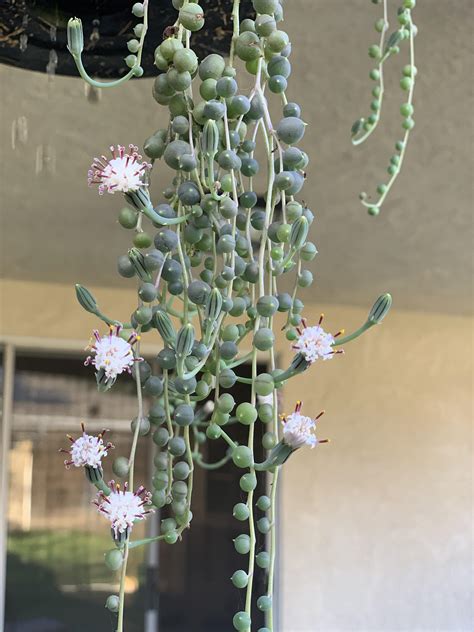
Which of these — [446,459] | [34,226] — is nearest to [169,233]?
[34,226]

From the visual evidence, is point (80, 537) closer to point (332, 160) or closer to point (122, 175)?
point (332, 160)

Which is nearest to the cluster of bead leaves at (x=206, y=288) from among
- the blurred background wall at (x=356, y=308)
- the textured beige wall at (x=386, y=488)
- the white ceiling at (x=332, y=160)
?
the white ceiling at (x=332, y=160)

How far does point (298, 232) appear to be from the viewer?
571 mm

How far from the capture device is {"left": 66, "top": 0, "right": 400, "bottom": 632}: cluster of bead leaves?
0.51m

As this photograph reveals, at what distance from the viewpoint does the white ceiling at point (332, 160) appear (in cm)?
152

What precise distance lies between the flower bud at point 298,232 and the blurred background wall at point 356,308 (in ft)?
3.87

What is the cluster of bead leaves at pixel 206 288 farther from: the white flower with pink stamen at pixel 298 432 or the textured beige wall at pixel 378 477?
the textured beige wall at pixel 378 477

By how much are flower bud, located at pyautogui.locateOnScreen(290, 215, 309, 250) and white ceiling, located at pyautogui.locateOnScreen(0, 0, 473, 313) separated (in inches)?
37.2

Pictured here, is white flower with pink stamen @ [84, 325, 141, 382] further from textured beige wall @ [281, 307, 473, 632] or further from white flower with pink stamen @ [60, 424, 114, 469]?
textured beige wall @ [281, 307, 473, 632]

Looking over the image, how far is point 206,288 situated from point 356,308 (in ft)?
11.2

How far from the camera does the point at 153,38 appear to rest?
3.30 ft

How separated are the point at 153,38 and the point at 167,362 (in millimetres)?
616

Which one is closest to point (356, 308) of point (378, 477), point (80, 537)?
point (378, 477)

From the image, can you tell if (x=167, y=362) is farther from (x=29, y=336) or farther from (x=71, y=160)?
(x=29, y=336)
